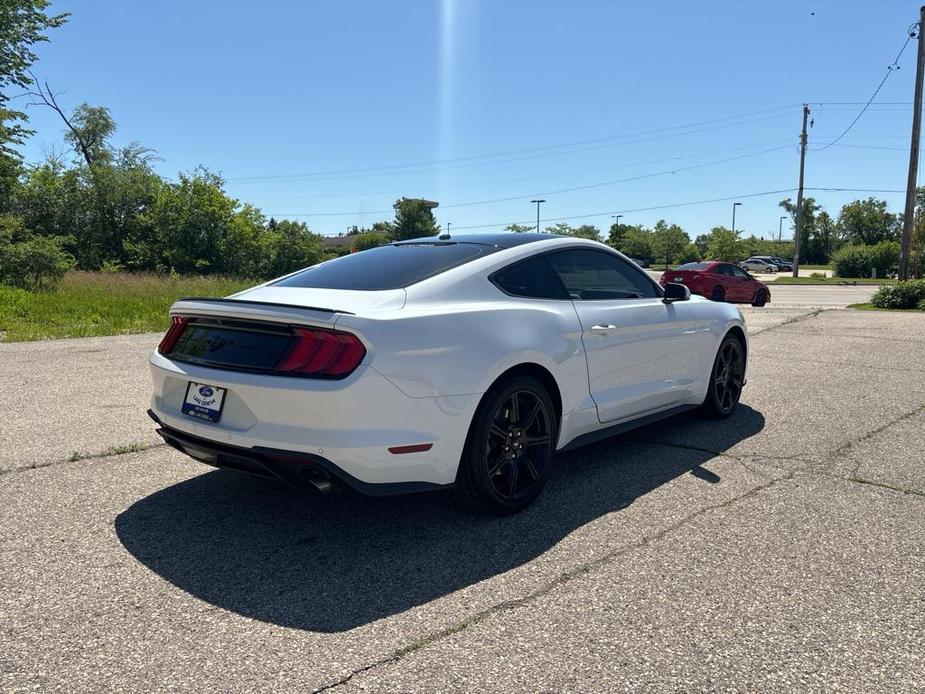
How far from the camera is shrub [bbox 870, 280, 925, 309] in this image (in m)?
18.7

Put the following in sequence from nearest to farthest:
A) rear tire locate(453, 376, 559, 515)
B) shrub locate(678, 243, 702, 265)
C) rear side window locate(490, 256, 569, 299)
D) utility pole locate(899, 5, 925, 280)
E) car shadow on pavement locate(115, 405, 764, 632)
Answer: car shadow on pavement locate(115, 405, 764, 632) < rear tire locate(453, 376, 559, 515) < rear side window locate(490, 256, 569, 299) < utility pole locate(899, 5, 925, 280) < shrub locate(678, 243, 702, 265)

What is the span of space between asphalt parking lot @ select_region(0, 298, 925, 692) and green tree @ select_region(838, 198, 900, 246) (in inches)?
3494

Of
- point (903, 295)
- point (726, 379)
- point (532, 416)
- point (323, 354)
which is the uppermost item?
point (323, 354)

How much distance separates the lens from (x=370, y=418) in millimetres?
3066

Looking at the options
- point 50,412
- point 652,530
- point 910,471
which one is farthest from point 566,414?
point 50,412

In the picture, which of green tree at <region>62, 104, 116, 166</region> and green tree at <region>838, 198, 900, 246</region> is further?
green tree at <region>838, 198, 900, 246</region>

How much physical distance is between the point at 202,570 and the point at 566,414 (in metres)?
2.09

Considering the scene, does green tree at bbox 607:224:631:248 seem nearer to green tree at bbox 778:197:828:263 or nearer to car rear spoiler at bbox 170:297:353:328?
green tree at bbox 778:197:828:263

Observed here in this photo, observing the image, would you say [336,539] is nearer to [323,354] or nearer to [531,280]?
[323,354]

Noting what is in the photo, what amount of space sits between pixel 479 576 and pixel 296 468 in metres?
0.94

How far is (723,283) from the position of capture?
76.7 feet

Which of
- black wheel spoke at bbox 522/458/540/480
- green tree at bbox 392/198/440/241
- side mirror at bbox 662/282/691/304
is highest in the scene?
green tree at bbox 392/198/440/241

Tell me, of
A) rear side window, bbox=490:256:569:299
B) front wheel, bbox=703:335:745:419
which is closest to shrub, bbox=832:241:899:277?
front wheel, bbox=703:335:745:419

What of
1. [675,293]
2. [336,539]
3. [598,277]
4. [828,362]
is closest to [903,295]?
[828,362]
